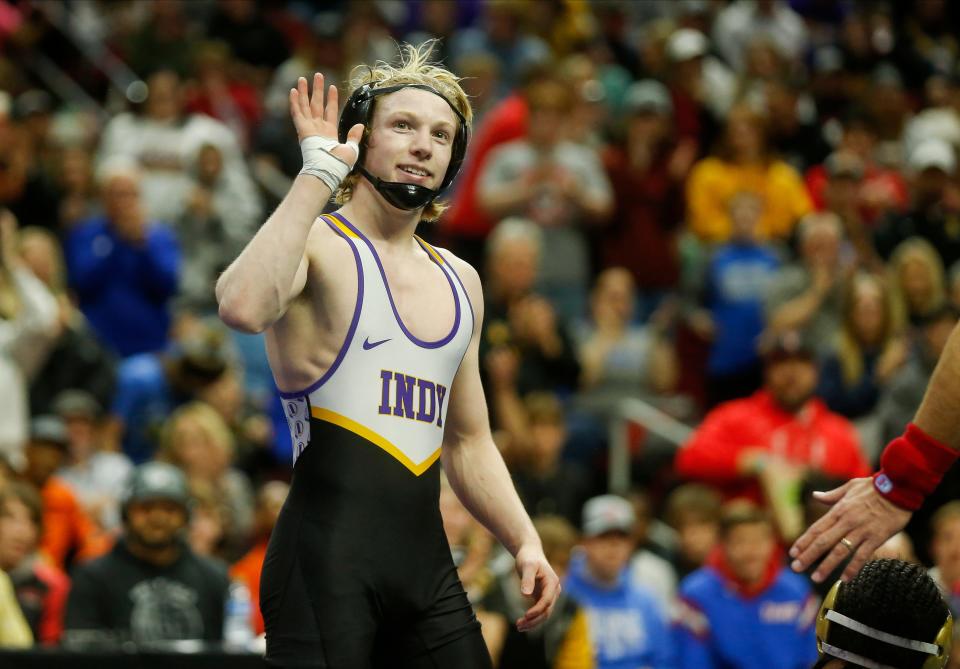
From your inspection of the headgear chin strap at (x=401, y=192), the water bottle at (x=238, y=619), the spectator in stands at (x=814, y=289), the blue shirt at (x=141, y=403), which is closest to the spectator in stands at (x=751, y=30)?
the spectator in stands at (x=814, y=289)

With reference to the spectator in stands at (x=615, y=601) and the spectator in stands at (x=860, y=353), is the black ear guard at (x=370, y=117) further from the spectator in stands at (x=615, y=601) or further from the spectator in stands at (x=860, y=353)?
the spectator in stands at (x=860, y=353)

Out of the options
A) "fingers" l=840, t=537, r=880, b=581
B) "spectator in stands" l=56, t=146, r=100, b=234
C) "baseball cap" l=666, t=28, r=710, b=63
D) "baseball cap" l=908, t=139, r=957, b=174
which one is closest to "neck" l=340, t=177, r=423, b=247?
"fingers" l=840, t=537, r=880, b=581

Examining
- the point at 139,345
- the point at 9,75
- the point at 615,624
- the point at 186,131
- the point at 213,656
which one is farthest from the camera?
the point at 9,75

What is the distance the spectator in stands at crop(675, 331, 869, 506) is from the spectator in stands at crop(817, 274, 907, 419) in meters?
0.85

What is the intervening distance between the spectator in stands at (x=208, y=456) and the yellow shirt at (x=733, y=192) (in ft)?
15.7

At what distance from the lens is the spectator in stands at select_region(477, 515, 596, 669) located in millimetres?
8844

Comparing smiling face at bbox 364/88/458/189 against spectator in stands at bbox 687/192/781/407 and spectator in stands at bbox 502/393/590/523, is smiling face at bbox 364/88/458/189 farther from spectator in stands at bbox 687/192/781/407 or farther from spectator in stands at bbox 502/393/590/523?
spectator in stands at bbox 687/192/781/407

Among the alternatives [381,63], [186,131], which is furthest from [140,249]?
[381,63]

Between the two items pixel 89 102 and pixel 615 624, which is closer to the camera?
pixel 615 624

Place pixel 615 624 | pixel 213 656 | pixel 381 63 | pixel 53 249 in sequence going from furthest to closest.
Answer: pixel 53 249
pixel 615 624
pixel 213 656
pixel 381 63

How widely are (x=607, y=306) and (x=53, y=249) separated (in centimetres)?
390

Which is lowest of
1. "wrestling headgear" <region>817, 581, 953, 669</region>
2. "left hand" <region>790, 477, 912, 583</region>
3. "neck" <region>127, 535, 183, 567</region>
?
"wrestling headgear" <region>817, 581, 953, 669</region>

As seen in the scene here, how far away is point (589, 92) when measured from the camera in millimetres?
15203

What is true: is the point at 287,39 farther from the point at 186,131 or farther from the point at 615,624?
the point at 615,624
